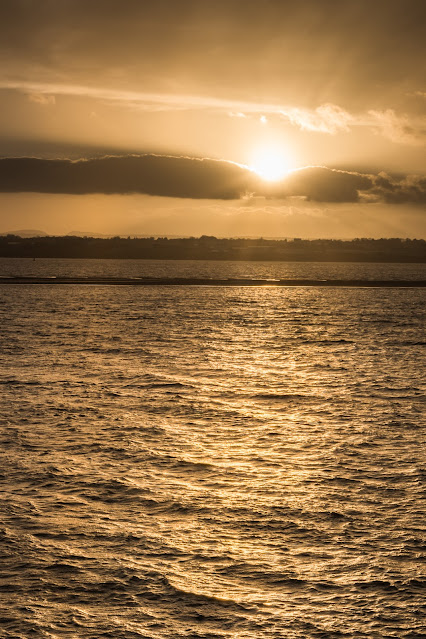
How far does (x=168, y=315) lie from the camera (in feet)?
344

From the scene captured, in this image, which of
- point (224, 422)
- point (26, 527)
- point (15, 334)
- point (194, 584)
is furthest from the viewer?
point (15, 334)

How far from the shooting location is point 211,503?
19.5 m

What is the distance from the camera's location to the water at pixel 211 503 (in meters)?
13.5

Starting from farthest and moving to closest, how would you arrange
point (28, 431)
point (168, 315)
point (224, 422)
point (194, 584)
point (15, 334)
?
point (168, 315)
point (15, 334)
point (224, 422)
point (28, 431)
point (194, 584)

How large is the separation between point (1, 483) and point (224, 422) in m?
11.0

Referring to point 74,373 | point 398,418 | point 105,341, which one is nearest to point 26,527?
point 398,418

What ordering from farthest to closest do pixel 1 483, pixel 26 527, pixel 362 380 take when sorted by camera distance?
pixel 362 380, pixel 1 483, pixel 26 527

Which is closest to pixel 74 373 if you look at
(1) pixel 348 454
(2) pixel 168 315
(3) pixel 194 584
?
(1) pixel 348 454

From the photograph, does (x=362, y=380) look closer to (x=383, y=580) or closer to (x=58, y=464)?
(x=58, y=464)

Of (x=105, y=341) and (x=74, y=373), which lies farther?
(x=105, y=341)

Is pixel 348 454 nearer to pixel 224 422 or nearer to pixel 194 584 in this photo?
pixel 224 422

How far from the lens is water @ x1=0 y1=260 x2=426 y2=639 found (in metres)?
13.5

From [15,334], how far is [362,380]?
39.1m

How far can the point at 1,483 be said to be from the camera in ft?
69.1
